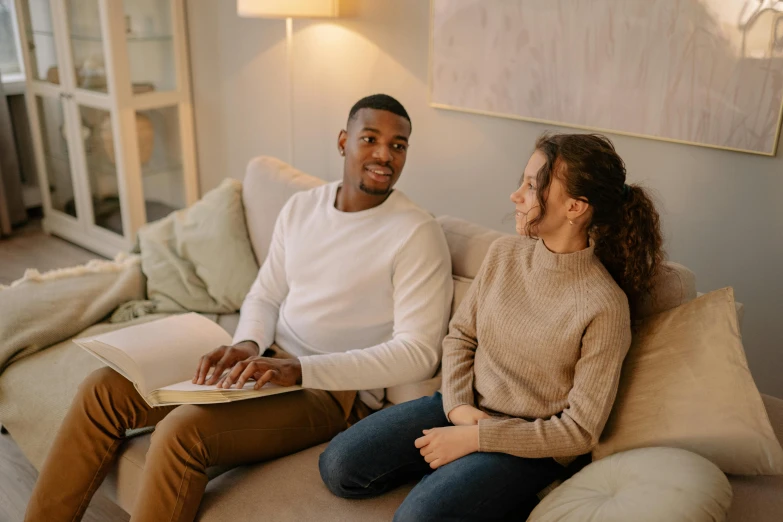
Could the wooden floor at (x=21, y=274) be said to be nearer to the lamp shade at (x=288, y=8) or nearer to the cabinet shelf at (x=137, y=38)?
the cabinet shelf at (x=137, y=38)

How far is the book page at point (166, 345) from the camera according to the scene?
1.65m

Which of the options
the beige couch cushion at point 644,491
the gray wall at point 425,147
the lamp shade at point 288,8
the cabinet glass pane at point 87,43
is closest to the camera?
the beige couch cushion at point 644,491

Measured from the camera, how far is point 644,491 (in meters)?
1.16

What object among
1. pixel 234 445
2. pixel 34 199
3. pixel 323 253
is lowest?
pixel 34 199

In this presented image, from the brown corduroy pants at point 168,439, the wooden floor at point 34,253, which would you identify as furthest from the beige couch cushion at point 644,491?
the wooden floor at point 34,253

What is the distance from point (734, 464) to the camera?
1308mm

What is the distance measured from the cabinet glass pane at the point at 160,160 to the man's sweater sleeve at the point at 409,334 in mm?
2269

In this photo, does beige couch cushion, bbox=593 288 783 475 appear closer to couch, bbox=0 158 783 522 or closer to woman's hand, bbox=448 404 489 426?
couch, bbox=0 158 783 522

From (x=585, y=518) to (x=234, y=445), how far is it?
745 millimetres

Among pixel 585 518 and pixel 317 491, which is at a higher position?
pixel 585 518

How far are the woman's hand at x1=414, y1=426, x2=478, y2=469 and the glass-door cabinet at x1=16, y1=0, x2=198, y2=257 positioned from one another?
257 cm

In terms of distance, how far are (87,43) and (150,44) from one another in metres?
0.29

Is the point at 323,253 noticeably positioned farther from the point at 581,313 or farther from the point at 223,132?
the point at 223,132

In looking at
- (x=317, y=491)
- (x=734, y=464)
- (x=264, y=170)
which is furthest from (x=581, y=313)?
(x=264, y=170)
